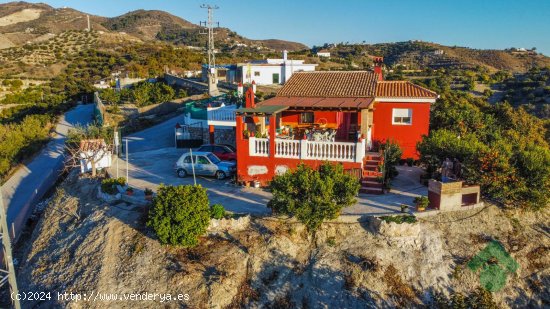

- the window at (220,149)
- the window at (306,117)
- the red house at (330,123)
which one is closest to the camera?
the red house at (330,123)

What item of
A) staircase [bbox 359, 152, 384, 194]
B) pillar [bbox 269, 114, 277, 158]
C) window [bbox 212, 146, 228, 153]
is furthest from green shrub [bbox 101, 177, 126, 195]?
staircase [bbox 359, 152, 384, 194]

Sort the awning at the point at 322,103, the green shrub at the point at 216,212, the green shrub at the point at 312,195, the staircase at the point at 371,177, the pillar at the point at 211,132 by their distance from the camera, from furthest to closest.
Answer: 1. the pillar at the point at 211,132
2. the awning at the point at 322,103
3. the staircase at the point at 371,177
4. the green shrub at the point at 216,212
5. the green shrub at the point at 312,195

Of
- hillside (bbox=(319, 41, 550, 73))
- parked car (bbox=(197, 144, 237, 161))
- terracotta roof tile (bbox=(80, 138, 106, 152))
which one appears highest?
hillside (bbox=(319, 41, 550, 73))

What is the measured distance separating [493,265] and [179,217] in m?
9.36

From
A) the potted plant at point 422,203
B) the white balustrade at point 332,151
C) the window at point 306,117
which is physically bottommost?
the potted plant at point 422,203

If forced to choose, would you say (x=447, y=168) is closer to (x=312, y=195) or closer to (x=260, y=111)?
(x=312, y=195)

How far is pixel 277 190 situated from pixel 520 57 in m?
94.7

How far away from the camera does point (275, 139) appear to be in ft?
55.9

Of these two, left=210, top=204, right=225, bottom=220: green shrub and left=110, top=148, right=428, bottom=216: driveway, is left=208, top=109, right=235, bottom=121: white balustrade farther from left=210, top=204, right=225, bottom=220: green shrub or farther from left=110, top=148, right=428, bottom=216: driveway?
left=210, top=204, right=225, bottom=220: green shrub

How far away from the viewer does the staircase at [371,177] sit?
1619cm

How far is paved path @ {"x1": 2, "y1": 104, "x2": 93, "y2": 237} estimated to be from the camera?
2111cm

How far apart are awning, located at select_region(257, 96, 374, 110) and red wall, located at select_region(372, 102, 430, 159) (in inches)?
66.1

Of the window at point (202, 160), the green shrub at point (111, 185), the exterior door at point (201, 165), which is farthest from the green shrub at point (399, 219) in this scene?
the green shrub at point (111, 185)

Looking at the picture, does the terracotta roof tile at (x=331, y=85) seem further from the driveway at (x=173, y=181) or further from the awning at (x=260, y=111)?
the driveway at (x=173, y=181)
